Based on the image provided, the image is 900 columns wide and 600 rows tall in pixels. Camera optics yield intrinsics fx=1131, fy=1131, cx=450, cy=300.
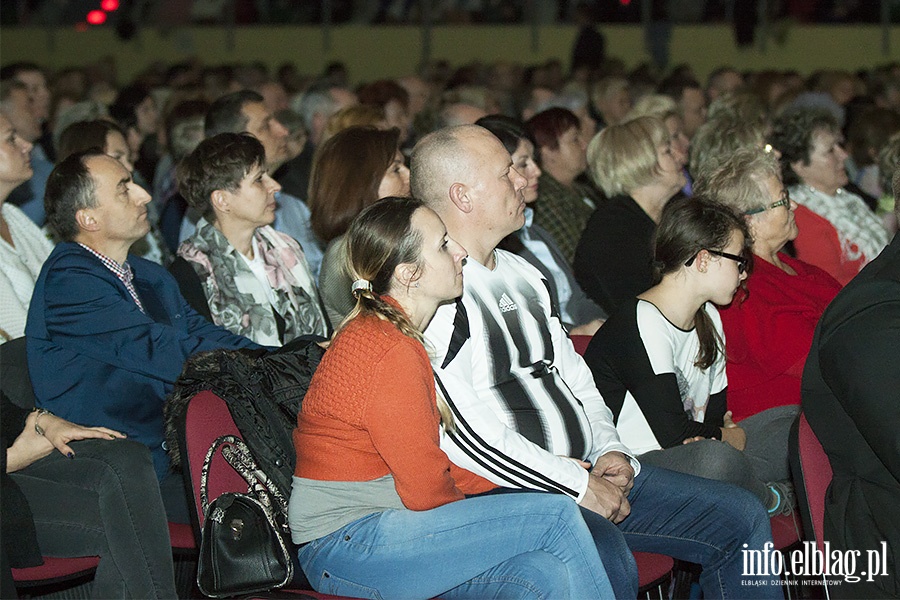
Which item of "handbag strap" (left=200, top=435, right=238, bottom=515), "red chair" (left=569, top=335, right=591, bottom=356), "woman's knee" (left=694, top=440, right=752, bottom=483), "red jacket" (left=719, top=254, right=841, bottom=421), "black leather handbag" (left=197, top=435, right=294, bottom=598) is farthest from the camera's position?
"red jacket" (left=719, top=254, right=841, bottom=421)

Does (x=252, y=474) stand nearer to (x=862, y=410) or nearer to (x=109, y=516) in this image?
(x=109, y=516)

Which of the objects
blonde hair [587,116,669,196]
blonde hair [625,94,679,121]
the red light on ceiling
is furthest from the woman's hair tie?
the red light on ceiling

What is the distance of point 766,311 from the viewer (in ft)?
10.4

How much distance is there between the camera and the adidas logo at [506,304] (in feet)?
8.48

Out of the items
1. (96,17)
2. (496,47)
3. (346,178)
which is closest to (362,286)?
(346,178)

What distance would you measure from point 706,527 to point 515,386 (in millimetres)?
531

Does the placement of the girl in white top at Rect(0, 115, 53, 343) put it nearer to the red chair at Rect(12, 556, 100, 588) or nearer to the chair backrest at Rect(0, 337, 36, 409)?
the chair backrest at Rect(0, 337, 36, 409)

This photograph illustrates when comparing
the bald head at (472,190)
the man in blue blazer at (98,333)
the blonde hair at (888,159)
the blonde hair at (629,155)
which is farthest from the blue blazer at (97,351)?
the blonde hair at (888,159)

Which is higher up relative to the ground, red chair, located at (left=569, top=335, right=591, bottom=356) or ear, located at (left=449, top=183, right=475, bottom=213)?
ear, located at (left=449, top=183, right=475, bottom=213)

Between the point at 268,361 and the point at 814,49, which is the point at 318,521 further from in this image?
the point at 814,49

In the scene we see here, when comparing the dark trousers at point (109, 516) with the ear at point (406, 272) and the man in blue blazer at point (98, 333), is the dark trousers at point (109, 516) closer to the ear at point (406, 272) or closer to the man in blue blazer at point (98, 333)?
the man in blue blazer at point (98, 333)

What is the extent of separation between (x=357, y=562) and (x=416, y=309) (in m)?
0.51

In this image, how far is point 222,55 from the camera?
43.4 ft

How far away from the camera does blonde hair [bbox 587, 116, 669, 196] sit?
4.00 metres
